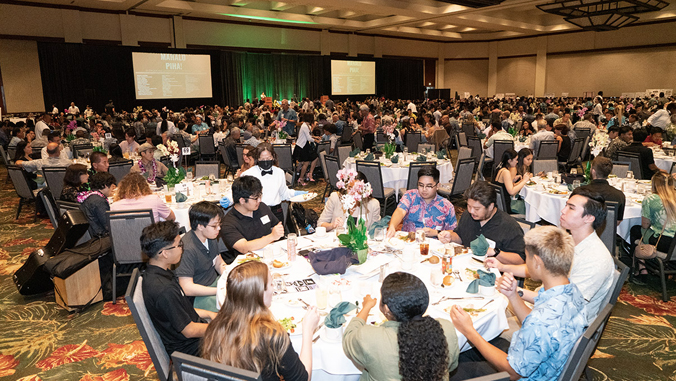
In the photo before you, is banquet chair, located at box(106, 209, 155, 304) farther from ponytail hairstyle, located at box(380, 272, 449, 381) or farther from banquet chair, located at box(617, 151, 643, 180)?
banquet chair, located at box(617, 151, 643, 180)

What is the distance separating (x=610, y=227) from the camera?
3.96 meters

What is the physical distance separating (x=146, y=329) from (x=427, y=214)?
2.54m

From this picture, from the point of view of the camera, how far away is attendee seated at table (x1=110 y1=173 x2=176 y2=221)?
4.22 metres

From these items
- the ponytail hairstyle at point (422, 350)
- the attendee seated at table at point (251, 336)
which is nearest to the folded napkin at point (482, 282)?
the ponytail hairstyle at point (422, 350)

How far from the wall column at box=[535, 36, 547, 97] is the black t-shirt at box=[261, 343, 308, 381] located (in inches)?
1125

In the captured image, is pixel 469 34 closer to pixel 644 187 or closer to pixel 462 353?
pixel 644 187

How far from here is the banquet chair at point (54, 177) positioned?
625cm

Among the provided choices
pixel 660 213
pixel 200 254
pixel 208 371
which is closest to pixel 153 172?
pixel 200 254

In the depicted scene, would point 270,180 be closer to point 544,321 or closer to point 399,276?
point 399,276

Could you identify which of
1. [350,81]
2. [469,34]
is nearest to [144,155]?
→ [350,81]

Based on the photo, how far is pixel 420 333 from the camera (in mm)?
1628

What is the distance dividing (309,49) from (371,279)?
21.5m

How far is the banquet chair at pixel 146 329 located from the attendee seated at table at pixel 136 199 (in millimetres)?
1926

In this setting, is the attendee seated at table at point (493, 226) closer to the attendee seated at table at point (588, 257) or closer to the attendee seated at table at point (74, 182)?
the attendee seated at table at point (588, 257)
